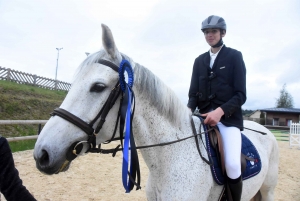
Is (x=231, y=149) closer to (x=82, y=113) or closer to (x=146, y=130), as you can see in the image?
(x=146, y=130)

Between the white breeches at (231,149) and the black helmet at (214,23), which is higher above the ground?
the black helmet at (214,23)

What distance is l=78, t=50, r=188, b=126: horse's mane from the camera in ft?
5.91

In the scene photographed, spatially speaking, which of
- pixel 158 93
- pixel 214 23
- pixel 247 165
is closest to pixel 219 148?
pixel 247 165

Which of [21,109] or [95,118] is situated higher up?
[95,118]

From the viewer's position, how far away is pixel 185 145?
6.40 ft

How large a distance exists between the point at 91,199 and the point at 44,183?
1.38 meters

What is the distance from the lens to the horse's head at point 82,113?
1.44 metres

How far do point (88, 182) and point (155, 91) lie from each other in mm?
4641

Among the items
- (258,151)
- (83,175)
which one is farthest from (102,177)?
(258,151)

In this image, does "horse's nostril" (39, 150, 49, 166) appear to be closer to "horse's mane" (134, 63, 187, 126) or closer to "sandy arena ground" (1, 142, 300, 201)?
"horse's mane" (134, 63, 187, 126)

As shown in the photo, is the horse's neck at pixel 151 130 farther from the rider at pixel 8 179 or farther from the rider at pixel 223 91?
the rider at pixel 8 179

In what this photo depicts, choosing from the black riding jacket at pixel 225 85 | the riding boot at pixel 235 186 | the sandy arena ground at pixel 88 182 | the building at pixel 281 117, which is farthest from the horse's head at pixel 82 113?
the building at pixel 281 117

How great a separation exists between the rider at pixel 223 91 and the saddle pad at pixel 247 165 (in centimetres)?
8

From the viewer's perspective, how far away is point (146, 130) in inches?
73.2
